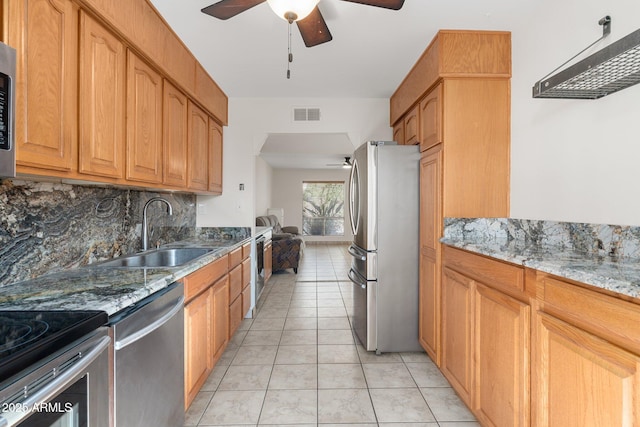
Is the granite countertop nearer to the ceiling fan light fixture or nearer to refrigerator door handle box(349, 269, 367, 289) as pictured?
the ceiling fan light fixture

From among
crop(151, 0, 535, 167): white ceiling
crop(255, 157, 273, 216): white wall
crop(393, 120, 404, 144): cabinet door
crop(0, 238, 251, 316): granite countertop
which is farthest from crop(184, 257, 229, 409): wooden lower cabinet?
crop(255, 157, 273, 216): white wall

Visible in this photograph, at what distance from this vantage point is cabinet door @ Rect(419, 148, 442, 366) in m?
2.18

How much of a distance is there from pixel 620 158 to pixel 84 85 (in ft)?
8.07

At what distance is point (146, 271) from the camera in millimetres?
1525

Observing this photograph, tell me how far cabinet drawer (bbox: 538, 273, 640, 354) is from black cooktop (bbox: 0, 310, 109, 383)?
155cm

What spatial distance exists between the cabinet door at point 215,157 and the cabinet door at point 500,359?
2.49 meters

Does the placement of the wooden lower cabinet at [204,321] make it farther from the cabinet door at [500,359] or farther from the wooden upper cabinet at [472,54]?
the wooden upper cabinet at [472,54]

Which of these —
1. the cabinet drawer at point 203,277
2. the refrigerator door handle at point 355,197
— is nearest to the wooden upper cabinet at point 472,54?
the refrigerator door handle at point 355,197

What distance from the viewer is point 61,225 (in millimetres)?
1588

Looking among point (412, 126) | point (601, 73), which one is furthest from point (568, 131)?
point (412, 126)

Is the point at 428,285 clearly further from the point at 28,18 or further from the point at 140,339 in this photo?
the point at 28,18

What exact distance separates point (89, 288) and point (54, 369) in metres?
0.54

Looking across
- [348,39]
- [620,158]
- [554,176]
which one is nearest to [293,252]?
[348,39]

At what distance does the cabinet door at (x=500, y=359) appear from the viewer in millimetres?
1288
